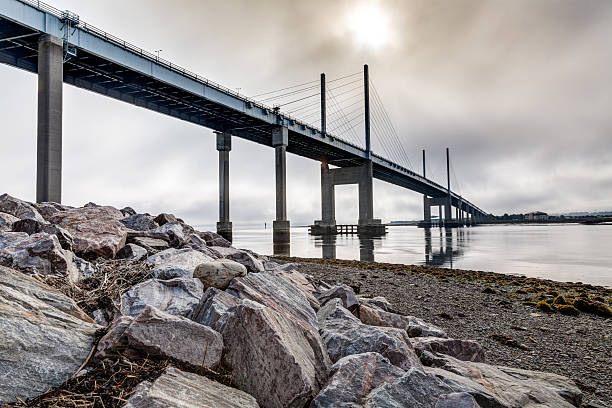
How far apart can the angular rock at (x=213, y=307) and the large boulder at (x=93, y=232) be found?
6.73 feet

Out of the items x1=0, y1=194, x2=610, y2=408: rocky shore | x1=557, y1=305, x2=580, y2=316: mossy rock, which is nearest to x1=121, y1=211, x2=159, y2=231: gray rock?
x1=0, y1=194, x2=610, y2=408: rocky shore

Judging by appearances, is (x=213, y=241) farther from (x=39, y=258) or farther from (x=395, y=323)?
(x=395, y=323)

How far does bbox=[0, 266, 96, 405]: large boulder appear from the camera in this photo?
181 centimetres

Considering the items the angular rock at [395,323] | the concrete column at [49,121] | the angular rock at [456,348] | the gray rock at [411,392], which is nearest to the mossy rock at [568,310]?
the angular rock at [395,323]

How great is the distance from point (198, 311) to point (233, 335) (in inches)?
23.1

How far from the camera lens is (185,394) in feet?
5.93

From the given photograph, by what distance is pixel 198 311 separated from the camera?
9.27 feet

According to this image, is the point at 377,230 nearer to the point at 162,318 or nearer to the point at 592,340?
the point at 592,340

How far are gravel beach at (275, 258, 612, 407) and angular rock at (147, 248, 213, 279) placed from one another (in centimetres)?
370

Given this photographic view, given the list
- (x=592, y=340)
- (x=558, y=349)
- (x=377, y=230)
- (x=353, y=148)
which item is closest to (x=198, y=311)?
(x=558, y=349)

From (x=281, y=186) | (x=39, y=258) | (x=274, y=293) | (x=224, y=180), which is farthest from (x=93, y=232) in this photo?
(x=224, y=180)

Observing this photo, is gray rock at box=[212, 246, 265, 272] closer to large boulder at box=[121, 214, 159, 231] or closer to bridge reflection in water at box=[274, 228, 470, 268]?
large boulder at box=[121, 214, 159, 231]

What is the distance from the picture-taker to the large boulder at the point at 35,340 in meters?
1.81

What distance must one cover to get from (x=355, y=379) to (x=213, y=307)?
1.15m
